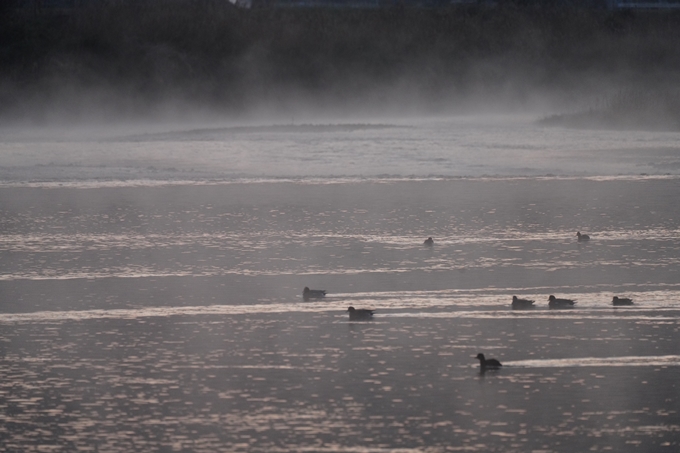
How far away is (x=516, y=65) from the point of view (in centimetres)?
4759

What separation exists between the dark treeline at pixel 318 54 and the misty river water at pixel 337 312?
22811mm

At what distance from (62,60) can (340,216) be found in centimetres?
2918

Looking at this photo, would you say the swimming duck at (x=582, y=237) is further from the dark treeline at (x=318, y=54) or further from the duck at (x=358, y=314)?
the dark treeline at (x=318, y=54)

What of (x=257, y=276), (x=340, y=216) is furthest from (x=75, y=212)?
(x=257, y=276)

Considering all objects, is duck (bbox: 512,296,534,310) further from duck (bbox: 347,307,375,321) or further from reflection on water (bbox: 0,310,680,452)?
duck (bbox: 347,307,375,321)

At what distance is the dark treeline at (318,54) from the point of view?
138ft

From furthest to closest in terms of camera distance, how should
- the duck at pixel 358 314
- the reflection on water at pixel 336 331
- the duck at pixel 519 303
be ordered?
the duck at pixel 519 303
the duck at pixel 358 314
the reflection on water at pixel 336 331

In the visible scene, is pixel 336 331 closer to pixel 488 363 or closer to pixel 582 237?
pixel 488 363

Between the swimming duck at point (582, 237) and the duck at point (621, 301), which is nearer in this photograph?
the duck at point (621, 301)

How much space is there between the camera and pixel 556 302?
9.59 metres

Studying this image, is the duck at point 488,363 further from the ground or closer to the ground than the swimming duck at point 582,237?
closer to the ground

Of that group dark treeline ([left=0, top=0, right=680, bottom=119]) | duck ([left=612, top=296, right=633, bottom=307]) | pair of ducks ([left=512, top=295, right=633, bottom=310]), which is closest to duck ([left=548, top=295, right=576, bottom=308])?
pair of ducks ([left=512, top=295, right=633, bottom=310])

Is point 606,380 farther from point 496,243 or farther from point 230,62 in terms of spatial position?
point 230,62

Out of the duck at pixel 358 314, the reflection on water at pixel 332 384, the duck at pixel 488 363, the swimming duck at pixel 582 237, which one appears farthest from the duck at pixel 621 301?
the swimming duck at pixel 582 237
